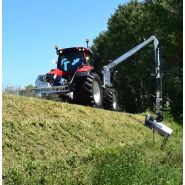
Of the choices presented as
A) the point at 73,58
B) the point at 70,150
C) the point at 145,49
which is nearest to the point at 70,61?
the point at 73,58

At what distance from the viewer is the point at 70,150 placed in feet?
30.6

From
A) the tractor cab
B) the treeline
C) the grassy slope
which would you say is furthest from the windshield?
the treeline

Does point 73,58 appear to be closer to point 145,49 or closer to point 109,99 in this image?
point 109,99

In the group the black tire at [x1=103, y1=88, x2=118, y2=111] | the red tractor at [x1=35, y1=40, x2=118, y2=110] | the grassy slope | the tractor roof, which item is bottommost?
the grassy slope

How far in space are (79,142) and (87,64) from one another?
769 centimetres

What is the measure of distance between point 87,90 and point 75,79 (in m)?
0.74

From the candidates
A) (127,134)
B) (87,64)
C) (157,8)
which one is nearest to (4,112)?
(127,134)

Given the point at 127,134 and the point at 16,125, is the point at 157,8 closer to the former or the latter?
the point at 127,134

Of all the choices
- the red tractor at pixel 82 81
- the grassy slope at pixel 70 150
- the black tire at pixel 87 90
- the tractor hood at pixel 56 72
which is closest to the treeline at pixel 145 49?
the red tractor at pixel 82 81

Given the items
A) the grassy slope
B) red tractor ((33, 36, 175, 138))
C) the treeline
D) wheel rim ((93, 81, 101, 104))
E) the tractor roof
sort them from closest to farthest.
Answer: the grassy slope → red tractor ((33, 36, 175, 138)) → wheel rim ((93, 81, 101, 104)) → the tractor roof → the treeline

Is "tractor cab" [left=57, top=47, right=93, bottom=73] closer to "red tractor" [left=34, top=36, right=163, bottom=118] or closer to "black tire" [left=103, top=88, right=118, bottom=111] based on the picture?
"red tractor" [left=34, top=36, right=163, bottom=118]

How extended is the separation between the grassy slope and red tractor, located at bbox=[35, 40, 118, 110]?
295 cm

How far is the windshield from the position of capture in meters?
17.5

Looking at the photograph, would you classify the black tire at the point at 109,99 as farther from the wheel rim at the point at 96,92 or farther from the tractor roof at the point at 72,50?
the tractor roof at the point at 72,50
